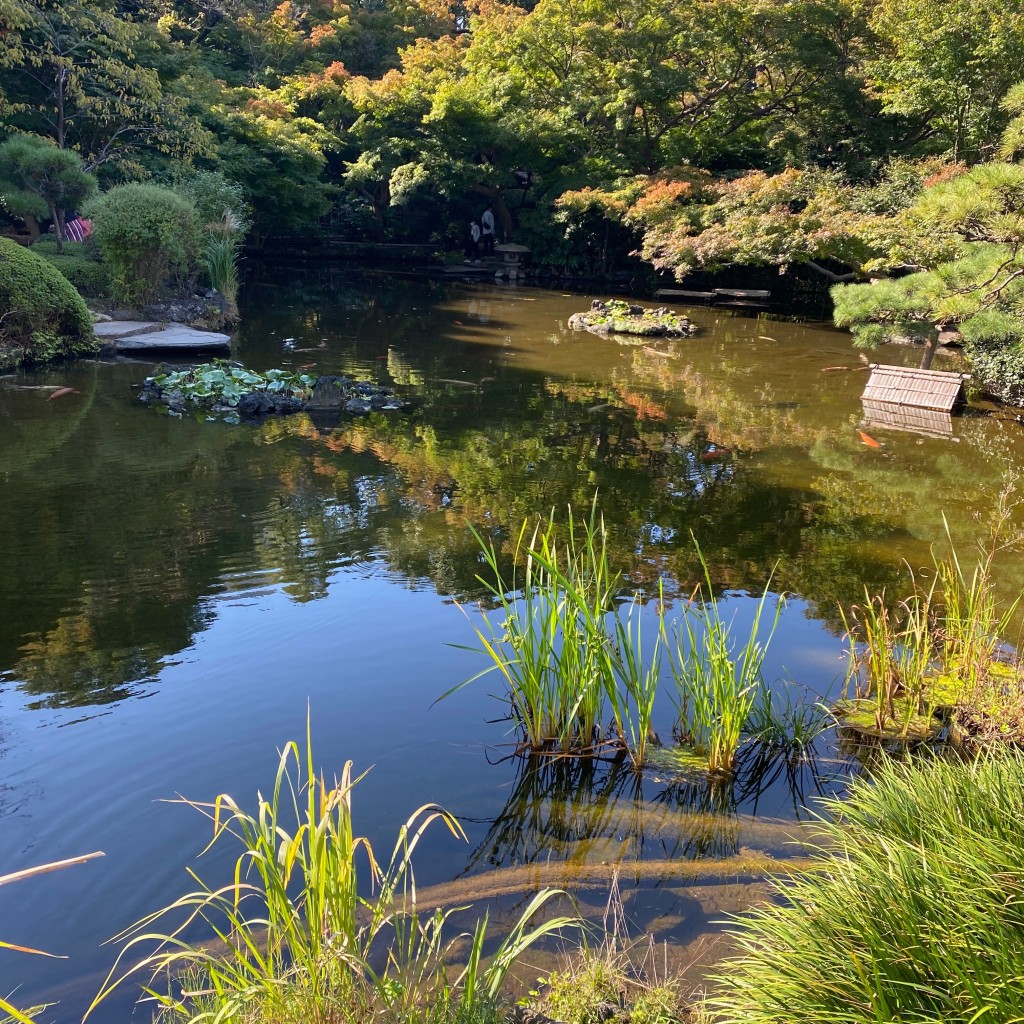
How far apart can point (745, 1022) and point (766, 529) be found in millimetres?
4623

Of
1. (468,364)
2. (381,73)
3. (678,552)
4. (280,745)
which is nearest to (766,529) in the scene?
(678,552)

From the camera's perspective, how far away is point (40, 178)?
42.6 feet

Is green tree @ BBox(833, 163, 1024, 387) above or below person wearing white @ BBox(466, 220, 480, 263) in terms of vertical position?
below

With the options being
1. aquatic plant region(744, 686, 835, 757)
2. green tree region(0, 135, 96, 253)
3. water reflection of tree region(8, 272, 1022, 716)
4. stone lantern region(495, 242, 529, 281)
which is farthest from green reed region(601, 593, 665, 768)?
stone lantern region(495, 242, 529, 281)

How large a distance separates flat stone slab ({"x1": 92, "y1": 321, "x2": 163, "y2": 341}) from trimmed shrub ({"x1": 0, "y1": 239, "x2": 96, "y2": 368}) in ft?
0.89

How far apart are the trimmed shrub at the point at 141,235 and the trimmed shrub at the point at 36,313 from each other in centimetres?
172

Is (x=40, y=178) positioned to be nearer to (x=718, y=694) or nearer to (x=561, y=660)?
(x=561, y=660)

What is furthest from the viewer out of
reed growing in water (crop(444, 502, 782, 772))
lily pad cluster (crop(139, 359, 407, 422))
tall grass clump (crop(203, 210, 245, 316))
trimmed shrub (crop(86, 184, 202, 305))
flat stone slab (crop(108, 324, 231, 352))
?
tall grass clump (crop(203, 210, 245, 316))

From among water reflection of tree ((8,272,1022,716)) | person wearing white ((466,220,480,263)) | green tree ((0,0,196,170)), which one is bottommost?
water reflection of tree ((8,272,1022,716))

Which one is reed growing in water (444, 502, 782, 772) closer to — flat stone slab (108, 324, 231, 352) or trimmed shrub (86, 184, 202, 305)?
flat stone slab (108, 324, 231, 352)

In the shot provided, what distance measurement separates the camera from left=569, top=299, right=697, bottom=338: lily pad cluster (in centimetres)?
1510

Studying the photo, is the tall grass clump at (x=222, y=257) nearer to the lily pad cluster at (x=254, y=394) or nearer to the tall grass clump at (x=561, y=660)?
the lily pad cluster at (x=254, y=394)

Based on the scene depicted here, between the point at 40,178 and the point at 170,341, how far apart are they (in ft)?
13.7

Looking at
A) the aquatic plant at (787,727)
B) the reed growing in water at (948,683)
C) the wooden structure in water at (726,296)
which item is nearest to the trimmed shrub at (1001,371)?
the reed growing in water at (948,683)
